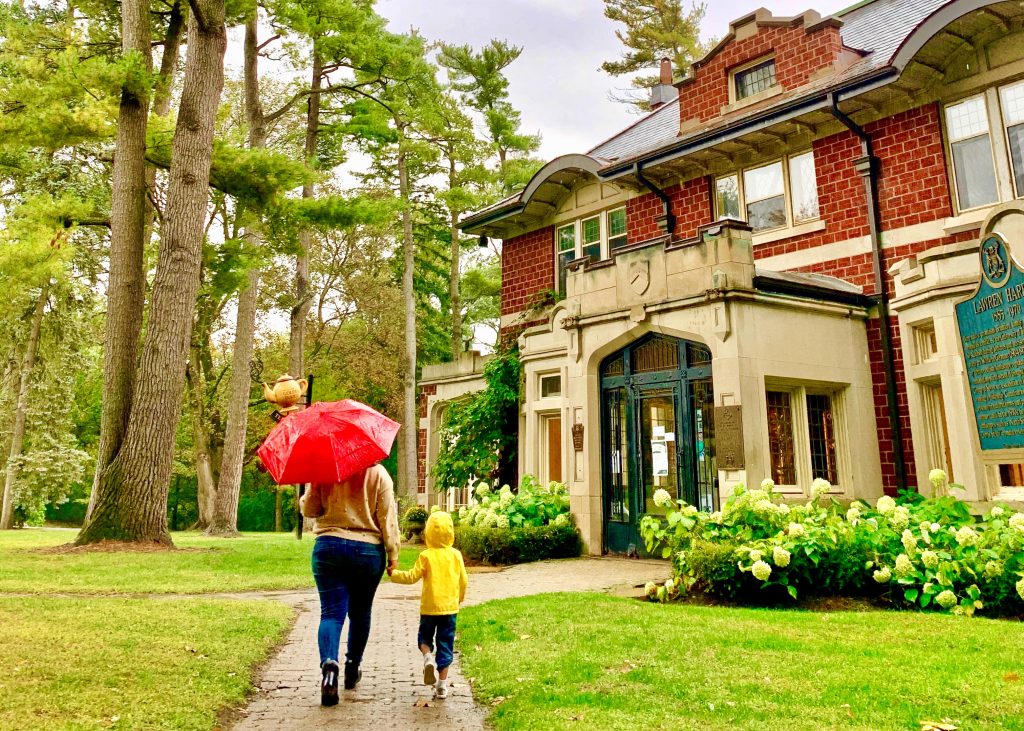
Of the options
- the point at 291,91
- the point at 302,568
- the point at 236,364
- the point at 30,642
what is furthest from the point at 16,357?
the point at 30,642

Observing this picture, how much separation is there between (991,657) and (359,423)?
14.7ft

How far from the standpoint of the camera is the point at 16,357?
24.8m

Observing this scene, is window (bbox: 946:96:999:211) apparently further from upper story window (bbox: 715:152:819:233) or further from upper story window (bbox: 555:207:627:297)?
upper story window (bbox: 555:207:627:297)

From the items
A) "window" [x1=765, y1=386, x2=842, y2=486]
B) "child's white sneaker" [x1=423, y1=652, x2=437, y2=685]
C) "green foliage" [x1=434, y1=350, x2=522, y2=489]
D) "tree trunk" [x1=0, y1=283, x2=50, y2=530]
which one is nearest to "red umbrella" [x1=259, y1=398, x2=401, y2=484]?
"child's white sneaker" [x1=423, y1=652, x2=437, y2=685]

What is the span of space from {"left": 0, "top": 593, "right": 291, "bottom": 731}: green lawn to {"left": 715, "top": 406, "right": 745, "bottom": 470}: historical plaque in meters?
6.08

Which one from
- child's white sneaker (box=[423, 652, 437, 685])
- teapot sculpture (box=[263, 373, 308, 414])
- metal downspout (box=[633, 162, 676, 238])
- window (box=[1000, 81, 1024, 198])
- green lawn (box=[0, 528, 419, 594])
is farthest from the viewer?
metal downspout (box=[633, 162, 676, 238])

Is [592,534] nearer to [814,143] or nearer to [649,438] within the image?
[649,438]

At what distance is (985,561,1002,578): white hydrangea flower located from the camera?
6898 millimetres

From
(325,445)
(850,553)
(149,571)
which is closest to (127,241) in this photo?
(149,571)

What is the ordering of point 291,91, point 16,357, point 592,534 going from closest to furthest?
point 592,534 < point 16,357 < point 291,91

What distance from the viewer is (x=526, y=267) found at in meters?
19.0

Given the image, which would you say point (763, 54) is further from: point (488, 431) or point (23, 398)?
point (23, 398)

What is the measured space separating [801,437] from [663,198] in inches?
258

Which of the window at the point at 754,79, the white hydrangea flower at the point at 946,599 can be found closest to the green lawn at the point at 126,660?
the white hydrangea flower at the point at 946,599
